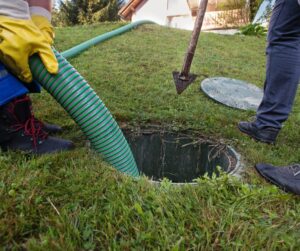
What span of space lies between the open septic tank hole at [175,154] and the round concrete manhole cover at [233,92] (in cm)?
80

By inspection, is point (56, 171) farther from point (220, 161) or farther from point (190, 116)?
point (190, 116)

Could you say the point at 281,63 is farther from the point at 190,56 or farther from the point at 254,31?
the point at 254,31

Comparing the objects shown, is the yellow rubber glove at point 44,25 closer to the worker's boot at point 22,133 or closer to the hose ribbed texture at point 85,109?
the hose ribbed texture at point 85,109

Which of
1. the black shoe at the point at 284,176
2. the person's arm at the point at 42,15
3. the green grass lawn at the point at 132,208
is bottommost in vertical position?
the black shoe at the point at 284,176

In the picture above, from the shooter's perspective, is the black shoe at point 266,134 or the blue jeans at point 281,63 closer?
the blue jeans at point 281,63

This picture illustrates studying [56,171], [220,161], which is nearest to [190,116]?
[220,161]

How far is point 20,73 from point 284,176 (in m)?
1.23

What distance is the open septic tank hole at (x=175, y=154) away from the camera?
181 centimetres

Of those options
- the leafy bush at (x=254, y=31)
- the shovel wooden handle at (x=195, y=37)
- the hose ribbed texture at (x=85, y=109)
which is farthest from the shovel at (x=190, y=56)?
the leafy bush at (x=254, y=31)

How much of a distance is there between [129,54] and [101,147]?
8.76ft

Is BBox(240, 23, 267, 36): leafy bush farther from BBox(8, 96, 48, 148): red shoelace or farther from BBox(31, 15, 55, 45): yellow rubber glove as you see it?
BBox(8, 96, 48, 148): red shoelace

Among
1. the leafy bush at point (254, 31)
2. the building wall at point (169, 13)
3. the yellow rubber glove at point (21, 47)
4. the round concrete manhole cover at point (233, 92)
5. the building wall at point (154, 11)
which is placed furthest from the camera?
the building wall at point (154, 11)

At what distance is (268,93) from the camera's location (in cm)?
196

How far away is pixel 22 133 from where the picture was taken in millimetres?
1442
